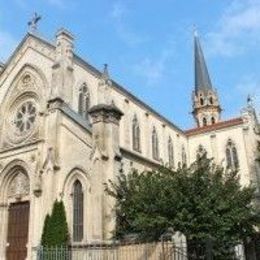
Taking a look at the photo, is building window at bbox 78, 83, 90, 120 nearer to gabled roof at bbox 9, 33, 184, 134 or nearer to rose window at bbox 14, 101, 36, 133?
gabled roof at bbox 9, 33, 184, 134

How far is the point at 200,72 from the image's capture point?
67562 millimetres

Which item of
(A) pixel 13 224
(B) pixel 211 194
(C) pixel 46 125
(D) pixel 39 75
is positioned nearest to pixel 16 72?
(D) pixel 39 75

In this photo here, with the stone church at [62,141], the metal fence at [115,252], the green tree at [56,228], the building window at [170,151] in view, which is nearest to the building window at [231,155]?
the building window at [170,151]

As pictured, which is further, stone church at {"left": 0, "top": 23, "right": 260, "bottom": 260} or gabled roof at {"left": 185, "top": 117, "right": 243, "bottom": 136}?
gabled roof at {"left": 185, "top": 117, "right": 243, "bottom": 136}

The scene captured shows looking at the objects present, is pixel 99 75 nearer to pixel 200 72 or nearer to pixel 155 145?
pixel 155 145

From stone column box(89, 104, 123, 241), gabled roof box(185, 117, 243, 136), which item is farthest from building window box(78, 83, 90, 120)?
gabled roof box(185, 117, 243, 136)

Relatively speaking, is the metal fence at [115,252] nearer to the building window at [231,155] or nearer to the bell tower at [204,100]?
the building window at [231,155]

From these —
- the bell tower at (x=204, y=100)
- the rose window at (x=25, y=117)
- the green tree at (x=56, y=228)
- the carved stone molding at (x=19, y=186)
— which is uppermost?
the bell tower at (x=204, y=100)

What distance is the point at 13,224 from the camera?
27.9 m

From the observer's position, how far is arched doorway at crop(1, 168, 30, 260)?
26891 millimetres

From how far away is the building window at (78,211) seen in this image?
24.4 m

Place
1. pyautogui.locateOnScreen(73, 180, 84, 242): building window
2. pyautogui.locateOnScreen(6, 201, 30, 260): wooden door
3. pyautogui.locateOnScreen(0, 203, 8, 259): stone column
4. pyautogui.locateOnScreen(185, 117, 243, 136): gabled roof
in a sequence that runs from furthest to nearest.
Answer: pyautogui.locateOnScreen(185, 117, 243, 136): gabled roof, pyautogui.locateOnScreen(0, 203, 8, 259): stone column, pyautogui.locateOnScreen(6, 201, 30, 260): wooden door, pyautogui.locateOnScreen(73, 180, 84, 242): building window

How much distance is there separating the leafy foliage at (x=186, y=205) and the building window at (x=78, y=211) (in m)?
2.62

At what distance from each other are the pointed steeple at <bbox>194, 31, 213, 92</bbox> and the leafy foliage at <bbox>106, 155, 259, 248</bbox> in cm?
4344
